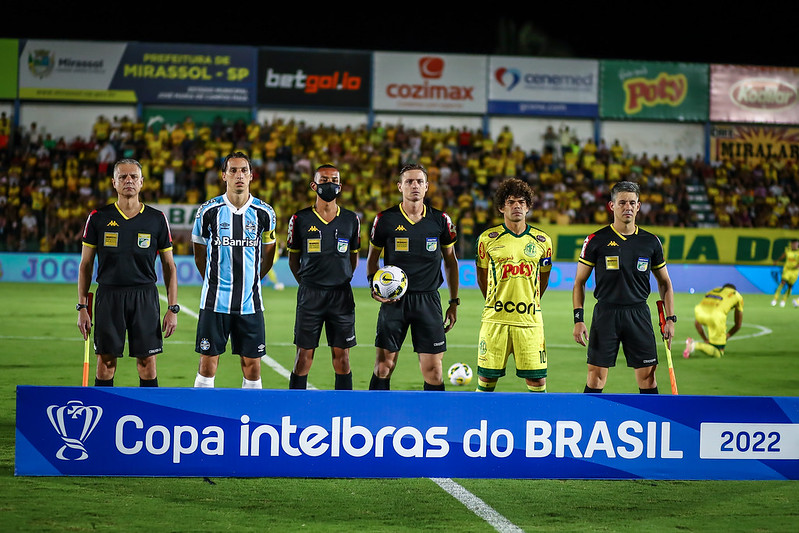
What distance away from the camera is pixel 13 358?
11.2 metres

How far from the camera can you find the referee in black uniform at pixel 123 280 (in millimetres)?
6949

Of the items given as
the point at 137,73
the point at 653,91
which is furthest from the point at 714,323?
the point at 137,73

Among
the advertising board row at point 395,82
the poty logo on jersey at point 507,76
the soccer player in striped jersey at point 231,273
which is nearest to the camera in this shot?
the soccer player in striped jersey at point 231,273

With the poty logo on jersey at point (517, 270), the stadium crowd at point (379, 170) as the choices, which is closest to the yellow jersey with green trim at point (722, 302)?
the poty logo on jersey at point (517, 270)

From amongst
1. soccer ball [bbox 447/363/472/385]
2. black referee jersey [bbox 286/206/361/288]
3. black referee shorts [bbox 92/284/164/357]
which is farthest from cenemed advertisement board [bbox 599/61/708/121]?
black referee shorts [bbox 92/284/164/357]

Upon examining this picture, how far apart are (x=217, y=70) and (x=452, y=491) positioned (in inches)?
1082

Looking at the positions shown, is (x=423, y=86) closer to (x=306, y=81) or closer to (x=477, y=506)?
(x=306, y=81)

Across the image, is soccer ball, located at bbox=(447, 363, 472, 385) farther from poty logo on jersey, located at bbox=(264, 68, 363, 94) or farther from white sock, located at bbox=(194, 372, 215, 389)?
poty logo on jersey, located at bbox=(264, 68, 363, 94)

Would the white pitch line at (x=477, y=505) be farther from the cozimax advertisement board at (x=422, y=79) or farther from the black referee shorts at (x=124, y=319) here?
the cozimax advertisement board at (x=422, y=79)

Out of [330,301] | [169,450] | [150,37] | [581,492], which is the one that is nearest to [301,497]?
[169,450]

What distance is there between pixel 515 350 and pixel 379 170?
78.0ft

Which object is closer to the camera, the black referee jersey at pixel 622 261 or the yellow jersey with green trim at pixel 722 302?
the black referee jersey at pixel 622 261

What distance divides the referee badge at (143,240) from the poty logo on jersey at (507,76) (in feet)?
87.2

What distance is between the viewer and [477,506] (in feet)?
17.9
